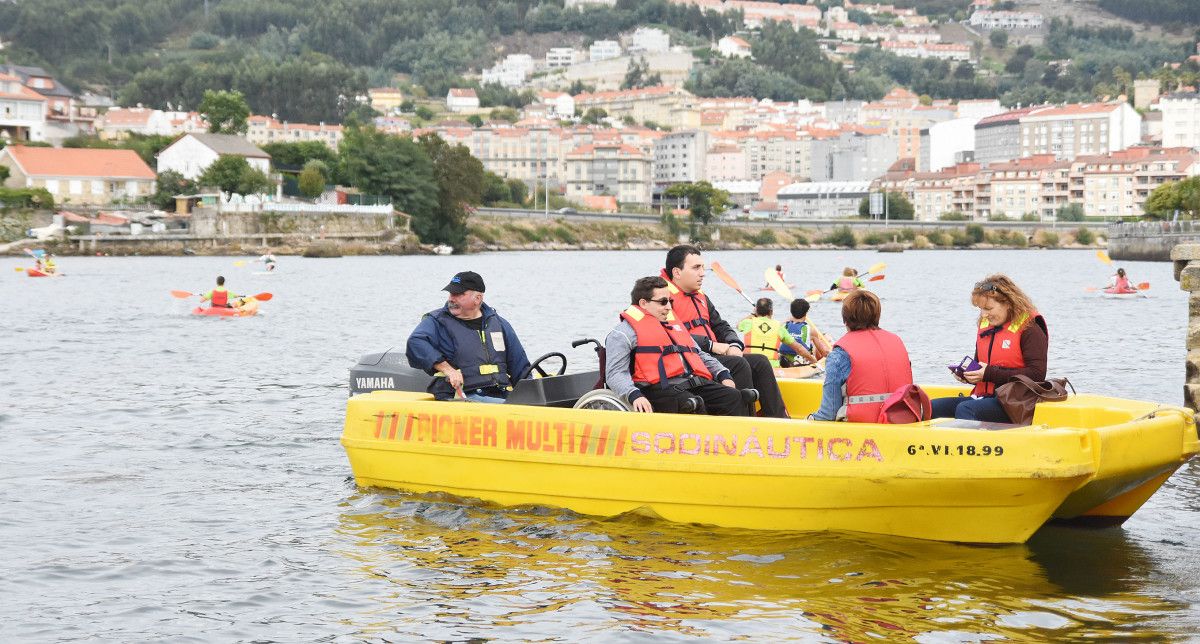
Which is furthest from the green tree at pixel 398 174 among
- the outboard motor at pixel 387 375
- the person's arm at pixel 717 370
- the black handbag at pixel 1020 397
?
the black handbag at pixel 1020 397

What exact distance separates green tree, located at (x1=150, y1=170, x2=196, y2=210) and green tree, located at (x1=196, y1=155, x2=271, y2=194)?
207cm

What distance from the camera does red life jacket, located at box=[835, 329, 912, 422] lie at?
9.45 metres

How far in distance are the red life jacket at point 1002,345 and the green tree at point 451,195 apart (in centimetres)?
9084

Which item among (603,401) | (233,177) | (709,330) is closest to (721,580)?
(603,401)

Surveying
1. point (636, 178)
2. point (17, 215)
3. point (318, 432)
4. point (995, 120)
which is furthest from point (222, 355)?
point (995, 120)

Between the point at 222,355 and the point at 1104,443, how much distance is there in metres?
19.4

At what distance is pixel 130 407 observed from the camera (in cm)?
1817

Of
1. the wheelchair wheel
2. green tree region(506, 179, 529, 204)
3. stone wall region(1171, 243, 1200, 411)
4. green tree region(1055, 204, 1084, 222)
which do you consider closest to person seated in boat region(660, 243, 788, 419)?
the wheelchair wheel

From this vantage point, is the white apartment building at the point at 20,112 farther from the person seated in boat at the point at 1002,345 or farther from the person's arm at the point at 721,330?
the person seated in boat at the point at 1002,345

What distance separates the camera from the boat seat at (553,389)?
1099cm

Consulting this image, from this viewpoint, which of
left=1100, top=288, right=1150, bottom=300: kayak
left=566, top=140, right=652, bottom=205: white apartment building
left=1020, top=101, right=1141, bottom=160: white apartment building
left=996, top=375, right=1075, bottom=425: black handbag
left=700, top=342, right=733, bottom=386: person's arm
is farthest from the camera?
left=1020, top=101, right=1141, bottom=160: white apartment building

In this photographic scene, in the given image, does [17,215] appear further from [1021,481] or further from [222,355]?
[1021,481]

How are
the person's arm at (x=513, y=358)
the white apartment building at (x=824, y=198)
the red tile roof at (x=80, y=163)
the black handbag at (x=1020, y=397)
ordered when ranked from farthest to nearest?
the white apartment building at (x=824, y=198) < the red tile roof at (x=80, y=163) < the person's arm at (x=513, y=358) < the black handbag at (x=1020, y=397)

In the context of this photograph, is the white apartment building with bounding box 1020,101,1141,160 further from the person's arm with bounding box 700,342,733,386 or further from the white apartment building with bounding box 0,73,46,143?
the person's arm with bounding box 700,342,733,386
